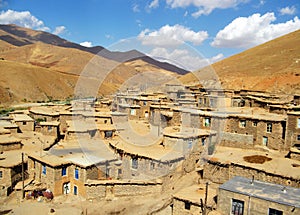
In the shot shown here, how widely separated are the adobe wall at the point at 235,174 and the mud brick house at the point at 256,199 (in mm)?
2551

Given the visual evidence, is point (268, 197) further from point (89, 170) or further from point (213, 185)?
point (89, 170)

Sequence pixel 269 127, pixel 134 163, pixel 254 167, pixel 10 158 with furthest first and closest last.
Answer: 1. pixel 269 127
2. pixel 10 158
3. pixel 134 163
4. pixel 254 167

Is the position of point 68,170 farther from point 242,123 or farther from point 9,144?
point 242,123

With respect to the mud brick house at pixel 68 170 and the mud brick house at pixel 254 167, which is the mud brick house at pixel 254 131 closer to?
the mud brick house at pixel 254 167

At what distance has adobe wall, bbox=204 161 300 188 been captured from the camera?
15.1 m

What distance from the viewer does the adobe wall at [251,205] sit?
11219 mm

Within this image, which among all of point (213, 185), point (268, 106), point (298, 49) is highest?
point (298, 49)

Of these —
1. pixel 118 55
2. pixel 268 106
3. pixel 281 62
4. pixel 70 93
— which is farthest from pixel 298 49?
pixel 118 55

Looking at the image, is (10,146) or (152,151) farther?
(10,146)

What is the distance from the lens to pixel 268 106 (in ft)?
89.7

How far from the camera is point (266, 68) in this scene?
218ft

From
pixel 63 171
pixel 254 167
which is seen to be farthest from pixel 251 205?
pixel 63 171

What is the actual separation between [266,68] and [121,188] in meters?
57.0

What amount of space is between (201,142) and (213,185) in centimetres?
381
